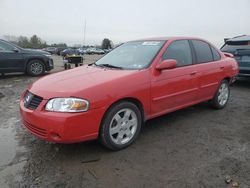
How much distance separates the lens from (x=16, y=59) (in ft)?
34.3

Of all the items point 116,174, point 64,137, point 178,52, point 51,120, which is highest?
point 178,52

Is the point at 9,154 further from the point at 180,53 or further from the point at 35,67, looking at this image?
the point at 35,67

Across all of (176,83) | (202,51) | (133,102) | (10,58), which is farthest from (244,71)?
(10,58)

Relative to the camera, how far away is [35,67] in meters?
11.0

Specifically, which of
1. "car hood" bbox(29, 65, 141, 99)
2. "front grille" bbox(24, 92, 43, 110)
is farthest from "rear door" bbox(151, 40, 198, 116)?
"front grille" bbox(24, 92, 43, 110)

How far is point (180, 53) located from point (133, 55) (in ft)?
2.86

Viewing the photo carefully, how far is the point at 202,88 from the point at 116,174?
2.79 meters

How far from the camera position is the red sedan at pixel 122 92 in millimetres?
3465

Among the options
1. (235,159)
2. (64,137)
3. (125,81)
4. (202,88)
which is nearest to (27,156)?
(64,137)

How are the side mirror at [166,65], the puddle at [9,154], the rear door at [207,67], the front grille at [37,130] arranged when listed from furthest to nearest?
the rear door at [207,67] < the side mirror at [166,65] < the front grille at [37,130] < the puddle at [9,154]

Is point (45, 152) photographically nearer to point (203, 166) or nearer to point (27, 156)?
point (27, 156)

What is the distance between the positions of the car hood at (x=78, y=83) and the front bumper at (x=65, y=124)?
0.22m

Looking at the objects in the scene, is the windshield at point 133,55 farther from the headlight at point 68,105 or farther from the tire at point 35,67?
the tire at point 35,67

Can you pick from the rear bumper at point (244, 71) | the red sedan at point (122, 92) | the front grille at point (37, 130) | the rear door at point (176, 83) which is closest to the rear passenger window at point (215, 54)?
the red sedan at point (122, 92)
